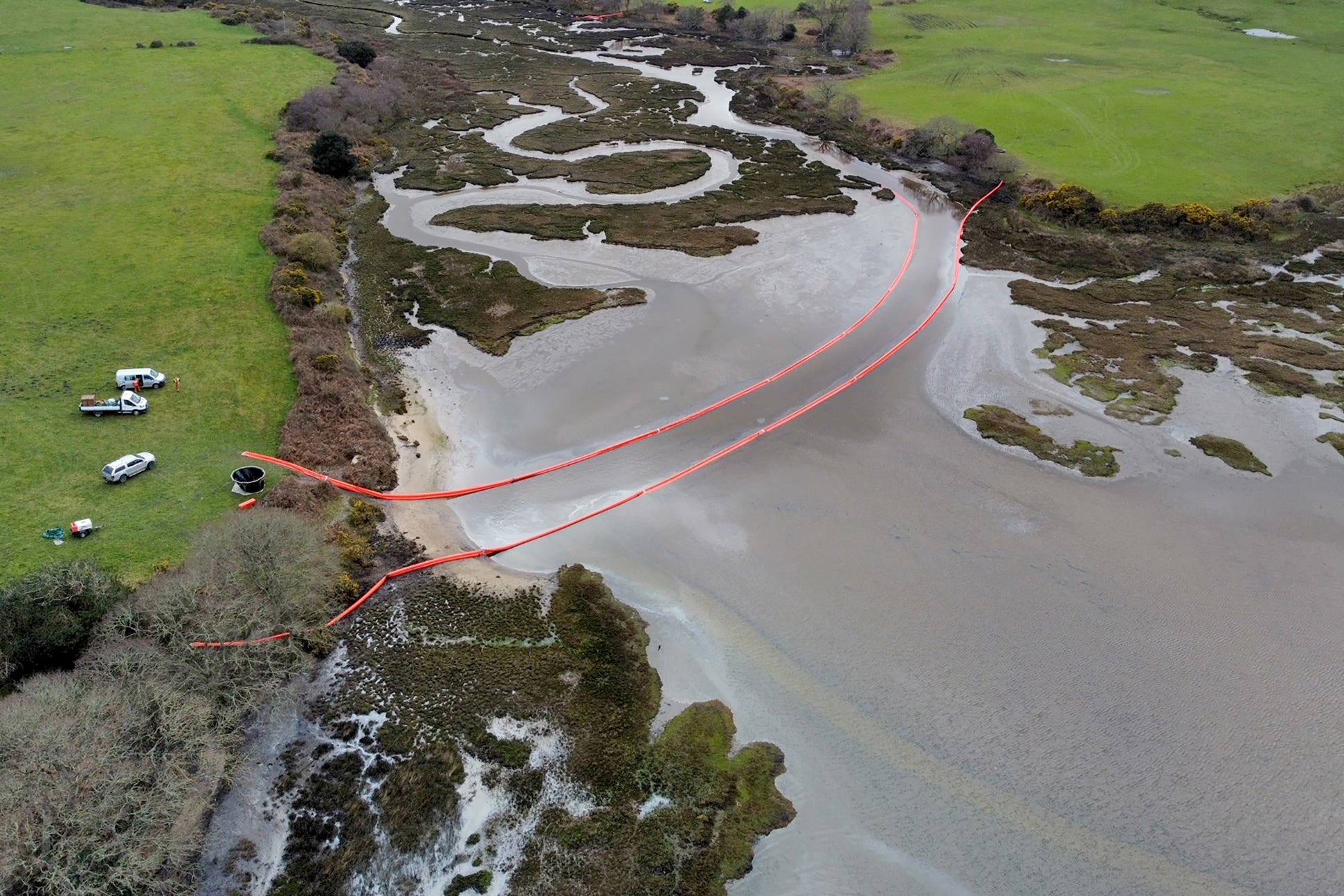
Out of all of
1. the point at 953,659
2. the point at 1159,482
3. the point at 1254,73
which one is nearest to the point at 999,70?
the point at 1254,73

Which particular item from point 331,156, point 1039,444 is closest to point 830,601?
point 1039,444

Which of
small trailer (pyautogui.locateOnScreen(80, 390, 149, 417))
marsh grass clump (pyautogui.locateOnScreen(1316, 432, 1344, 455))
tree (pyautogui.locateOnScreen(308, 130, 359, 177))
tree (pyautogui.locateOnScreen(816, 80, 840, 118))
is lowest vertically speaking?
small trailer (pyautogui.locateOnScreen(80, 390, 149, 417))

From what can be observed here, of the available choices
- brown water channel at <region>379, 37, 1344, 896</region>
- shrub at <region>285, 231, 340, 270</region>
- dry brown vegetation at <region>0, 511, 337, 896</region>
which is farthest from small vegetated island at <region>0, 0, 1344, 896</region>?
brown water channel at <region>379, 37, 1344, 896</region>

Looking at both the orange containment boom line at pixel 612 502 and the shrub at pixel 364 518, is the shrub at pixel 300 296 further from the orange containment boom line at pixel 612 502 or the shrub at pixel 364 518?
the shrub at pixel 364 518

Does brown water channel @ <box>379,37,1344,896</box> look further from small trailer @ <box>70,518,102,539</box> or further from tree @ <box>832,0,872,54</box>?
tree @ <box>832,0,872,54</box>

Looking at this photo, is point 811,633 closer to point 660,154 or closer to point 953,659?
point 953,659

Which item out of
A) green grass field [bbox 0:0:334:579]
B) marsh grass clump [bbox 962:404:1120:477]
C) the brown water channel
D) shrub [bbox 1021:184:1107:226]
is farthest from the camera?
shrub [bbox 1021:184:1107:226]

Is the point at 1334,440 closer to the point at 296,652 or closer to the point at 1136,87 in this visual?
the point at 296,652
